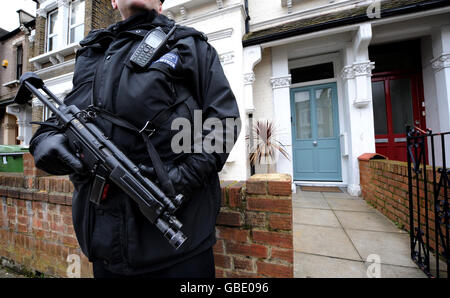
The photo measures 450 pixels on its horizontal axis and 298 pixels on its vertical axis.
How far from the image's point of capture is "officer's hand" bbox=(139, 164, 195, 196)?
81cm

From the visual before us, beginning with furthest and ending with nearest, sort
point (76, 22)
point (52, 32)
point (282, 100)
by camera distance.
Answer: point (52, 32), point (76, 22), point (282, 100)

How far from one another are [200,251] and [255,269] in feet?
1.69

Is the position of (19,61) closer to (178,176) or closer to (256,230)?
(178,176)

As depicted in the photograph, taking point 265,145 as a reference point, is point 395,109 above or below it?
above

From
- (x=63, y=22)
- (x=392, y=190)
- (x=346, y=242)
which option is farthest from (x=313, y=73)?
(x=63, y=22)

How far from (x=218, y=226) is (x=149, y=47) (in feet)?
3.74

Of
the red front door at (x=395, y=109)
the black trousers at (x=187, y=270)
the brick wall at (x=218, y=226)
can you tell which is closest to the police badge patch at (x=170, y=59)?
the brick wall at (x=218, y=226)

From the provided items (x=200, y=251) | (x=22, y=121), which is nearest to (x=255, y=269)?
(x=200, y=251)

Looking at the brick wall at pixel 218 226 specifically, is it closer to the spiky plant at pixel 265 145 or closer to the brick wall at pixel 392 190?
the brick wall at pixel 392 190

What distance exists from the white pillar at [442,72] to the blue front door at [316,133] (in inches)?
76.1

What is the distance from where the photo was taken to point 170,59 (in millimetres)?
890

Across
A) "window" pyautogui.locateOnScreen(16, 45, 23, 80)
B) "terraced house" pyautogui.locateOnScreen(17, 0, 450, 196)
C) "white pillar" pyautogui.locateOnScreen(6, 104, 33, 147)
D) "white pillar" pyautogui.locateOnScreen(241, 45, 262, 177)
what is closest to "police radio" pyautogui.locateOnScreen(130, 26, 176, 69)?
"terraced house" pyautogui.locateOnScreen(17, 0, 450, 196)

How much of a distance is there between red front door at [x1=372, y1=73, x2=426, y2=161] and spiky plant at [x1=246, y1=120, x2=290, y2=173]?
279cm

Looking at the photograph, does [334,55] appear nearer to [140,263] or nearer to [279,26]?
[279,26]
